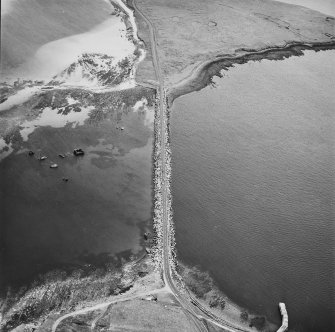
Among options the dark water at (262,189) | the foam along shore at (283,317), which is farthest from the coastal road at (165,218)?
the foam along shore at (283,317)

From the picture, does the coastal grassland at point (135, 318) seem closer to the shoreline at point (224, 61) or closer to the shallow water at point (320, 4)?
the shoreline at point (224, 61)

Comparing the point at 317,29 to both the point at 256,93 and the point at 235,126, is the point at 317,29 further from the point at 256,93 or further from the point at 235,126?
the point at 235,126

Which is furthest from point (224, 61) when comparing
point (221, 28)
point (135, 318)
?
point (135, 318)

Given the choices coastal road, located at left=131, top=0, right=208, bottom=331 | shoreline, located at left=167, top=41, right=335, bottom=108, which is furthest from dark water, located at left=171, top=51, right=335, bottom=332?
shoreline, located at left=167, top=41, right=335, bottom=108

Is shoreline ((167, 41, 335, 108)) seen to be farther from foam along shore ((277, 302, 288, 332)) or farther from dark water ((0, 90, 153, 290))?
foam along shore ((277, 302, 288, 332))

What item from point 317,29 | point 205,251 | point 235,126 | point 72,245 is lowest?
point 72,245

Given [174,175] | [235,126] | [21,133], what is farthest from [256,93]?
[21,133]
